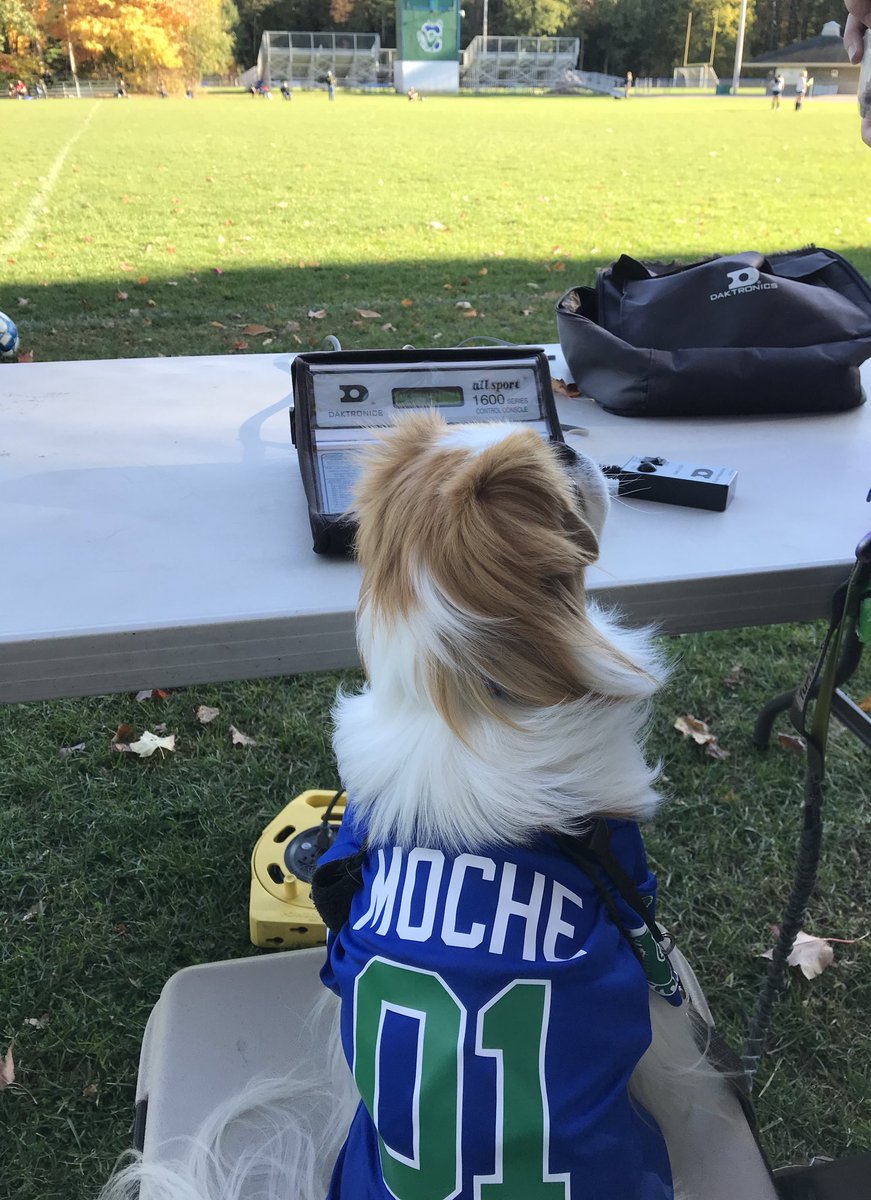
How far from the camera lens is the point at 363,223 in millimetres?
8773

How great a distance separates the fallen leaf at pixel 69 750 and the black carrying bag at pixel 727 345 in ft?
6.11

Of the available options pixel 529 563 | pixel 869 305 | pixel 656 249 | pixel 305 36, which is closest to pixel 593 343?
pixel 869 305

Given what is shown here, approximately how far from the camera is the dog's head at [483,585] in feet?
3.28

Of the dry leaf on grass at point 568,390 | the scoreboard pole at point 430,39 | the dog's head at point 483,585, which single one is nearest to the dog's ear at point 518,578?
the dog's head at point 483,585

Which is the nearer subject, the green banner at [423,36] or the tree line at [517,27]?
the tree line at [517,27]

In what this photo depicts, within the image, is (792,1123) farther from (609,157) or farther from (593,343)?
(609,157)

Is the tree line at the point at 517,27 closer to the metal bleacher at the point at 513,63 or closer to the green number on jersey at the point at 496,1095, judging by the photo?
the metal bleacher at the point at 513,63

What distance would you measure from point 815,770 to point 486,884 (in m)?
0.77

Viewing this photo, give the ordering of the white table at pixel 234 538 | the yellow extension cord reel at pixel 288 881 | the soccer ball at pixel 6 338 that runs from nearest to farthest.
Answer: the white table at pixel 234 538 < the yellow extension cord reel at pixel 288 881 < the soccer ball at pixel 6 338

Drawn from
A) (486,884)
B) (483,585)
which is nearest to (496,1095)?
(486,884)

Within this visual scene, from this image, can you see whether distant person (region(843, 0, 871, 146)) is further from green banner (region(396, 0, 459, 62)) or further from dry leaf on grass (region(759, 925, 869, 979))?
green banner (region(396, 0, 459, 62))

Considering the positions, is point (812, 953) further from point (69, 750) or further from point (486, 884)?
point (69, 750)

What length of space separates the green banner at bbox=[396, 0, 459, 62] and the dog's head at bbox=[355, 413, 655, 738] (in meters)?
48.5

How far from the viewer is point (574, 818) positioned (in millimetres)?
1112
